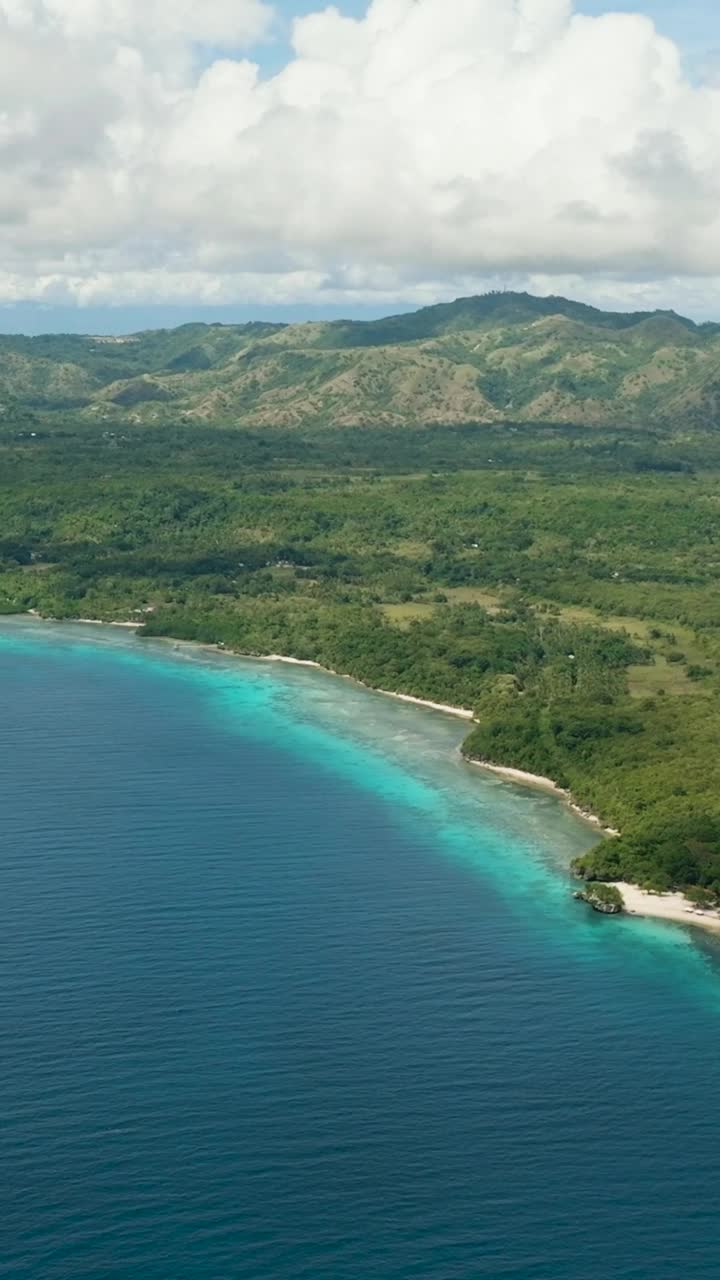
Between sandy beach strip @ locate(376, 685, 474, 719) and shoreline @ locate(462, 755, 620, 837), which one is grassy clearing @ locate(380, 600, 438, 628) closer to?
sandy beach strip @ locate(376, 685, 474, 719)

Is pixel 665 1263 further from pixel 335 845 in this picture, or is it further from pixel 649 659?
pixel 649 659

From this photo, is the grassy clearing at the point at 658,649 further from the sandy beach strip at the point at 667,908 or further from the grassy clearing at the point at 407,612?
the sandy beach strip at the point at 667,908

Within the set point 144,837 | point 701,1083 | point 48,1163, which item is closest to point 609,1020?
point 701,1083

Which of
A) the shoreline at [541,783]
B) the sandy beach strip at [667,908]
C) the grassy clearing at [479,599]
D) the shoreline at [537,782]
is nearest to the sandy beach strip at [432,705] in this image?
the shoreline at [537,782]

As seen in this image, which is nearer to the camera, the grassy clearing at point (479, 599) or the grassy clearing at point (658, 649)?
the grassy clearing at point (658, 649)

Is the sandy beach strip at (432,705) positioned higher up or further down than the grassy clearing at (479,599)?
further down

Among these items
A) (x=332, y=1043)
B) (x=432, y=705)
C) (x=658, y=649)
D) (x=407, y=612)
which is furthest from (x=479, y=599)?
(x=332, y=1043)
